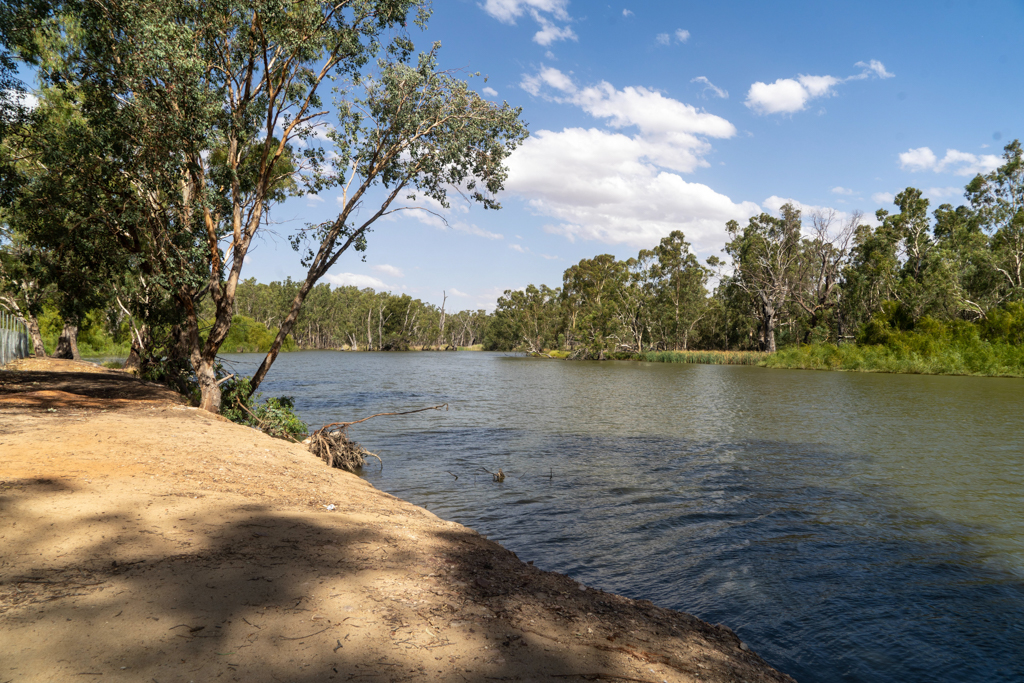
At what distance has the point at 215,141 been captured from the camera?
1266 centimetres

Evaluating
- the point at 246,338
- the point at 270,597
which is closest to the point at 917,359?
the point at 270,597

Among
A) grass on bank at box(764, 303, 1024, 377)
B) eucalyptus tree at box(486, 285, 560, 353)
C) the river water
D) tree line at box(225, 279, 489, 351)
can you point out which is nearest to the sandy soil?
the river water

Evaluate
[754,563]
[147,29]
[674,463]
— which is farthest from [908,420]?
[147,29]

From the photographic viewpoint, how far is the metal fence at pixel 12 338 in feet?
81.0

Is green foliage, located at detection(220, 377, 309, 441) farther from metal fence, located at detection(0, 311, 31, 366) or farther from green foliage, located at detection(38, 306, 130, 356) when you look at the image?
green foliage, located at detection(38, 306, 130, 356)

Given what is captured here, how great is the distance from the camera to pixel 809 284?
72.2 m

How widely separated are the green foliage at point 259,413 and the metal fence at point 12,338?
1466 centimetres

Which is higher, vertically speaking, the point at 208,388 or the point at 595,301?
the point at 595,301

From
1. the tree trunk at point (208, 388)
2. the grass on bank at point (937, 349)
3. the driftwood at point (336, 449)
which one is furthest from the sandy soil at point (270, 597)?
the grass on bank at point (937, 349)

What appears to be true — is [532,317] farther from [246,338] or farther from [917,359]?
[917,359]

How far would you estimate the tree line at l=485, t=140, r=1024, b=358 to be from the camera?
52281 mm

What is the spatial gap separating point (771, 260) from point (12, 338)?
6993cm

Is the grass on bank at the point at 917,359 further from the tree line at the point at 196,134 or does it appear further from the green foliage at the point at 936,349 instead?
the tree line at the point at 196,134

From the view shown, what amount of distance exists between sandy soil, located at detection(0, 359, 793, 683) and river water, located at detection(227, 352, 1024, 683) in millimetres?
1549
